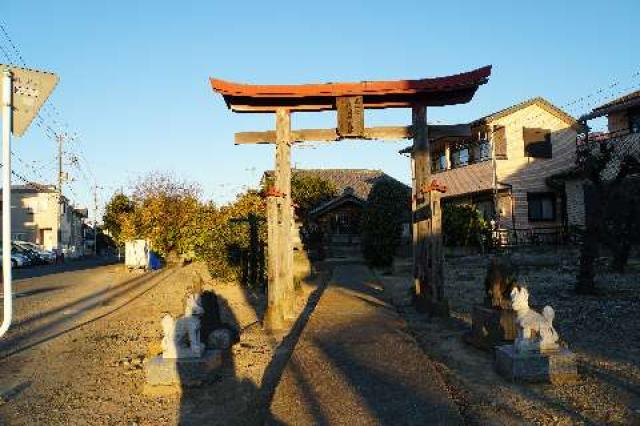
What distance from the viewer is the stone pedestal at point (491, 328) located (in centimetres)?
671

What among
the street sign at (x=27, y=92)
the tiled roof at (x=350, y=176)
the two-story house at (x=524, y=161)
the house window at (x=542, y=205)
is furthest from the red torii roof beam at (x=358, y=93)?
the tiled roof at (x=350, y=176)

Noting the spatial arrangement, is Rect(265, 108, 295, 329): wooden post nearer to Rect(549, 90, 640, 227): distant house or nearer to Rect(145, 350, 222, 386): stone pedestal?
Rect(145, 350, 222, 386): stone pedestal

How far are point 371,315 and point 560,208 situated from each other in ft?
71.4

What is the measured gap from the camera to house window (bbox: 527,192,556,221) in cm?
2773

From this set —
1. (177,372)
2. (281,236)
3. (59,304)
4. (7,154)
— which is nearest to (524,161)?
(281,236)

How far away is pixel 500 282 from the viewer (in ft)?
24.1

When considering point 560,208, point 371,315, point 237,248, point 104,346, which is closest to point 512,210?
point 560,208

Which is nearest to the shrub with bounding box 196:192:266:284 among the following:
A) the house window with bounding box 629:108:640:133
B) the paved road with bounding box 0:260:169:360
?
the paved road with bounding box 0:260:169:360

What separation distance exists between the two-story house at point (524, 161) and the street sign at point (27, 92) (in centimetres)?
2486

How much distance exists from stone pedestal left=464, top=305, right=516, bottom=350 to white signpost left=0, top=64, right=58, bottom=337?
220 inches

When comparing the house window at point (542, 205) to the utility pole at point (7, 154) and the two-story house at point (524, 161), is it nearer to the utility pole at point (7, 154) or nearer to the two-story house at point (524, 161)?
the two-story house at point (524, 161)

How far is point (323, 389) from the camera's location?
17.3 feet

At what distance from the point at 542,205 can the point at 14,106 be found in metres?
27.7

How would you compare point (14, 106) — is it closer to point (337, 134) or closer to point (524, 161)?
point (337, 134)
